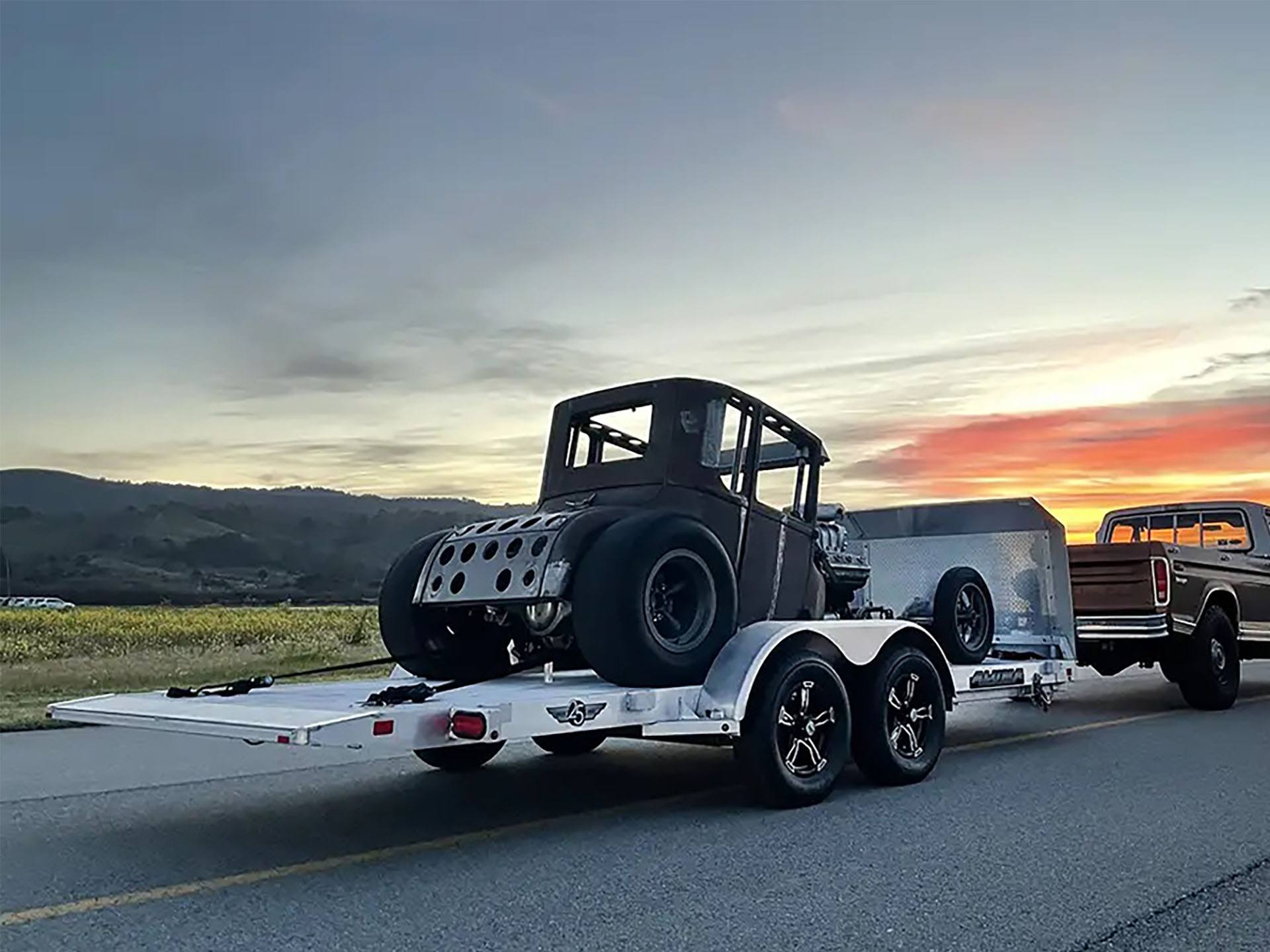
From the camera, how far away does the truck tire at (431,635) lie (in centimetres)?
834

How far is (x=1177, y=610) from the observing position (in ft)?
41.8

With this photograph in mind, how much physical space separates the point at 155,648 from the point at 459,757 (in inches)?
563

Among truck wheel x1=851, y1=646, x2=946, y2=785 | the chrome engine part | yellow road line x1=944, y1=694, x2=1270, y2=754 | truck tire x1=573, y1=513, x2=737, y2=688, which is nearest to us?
truck tire x1=573, y1=513, x2=737, y2=688

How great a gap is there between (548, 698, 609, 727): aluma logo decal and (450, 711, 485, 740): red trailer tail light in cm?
47

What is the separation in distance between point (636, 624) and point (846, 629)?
164 centimetres

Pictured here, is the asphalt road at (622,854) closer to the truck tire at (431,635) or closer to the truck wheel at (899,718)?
the truck wheel at (899,718)

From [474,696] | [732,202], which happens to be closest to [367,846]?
[474,696]

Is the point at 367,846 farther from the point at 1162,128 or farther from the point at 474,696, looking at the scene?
the point at 1162,128

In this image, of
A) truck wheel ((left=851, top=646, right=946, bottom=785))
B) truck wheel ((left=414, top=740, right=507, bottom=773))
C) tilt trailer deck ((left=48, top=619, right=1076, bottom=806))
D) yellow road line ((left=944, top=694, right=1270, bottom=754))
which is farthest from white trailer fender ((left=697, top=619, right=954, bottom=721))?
truck wheel ((left=414, top=740, right=507, bottom=773))

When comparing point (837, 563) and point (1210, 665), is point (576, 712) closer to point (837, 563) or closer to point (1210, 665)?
point (837, 563)

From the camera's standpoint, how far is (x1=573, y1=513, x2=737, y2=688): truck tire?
7.07 meters

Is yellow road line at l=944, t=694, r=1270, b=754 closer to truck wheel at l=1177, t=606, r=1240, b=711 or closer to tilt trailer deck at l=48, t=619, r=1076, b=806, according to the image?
truck wheel at l=1177, t=606, r=1240, b=711

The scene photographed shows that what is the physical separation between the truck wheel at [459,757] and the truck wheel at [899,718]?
244 cm

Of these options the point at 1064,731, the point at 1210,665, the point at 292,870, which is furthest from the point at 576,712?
the point at 1210,665
